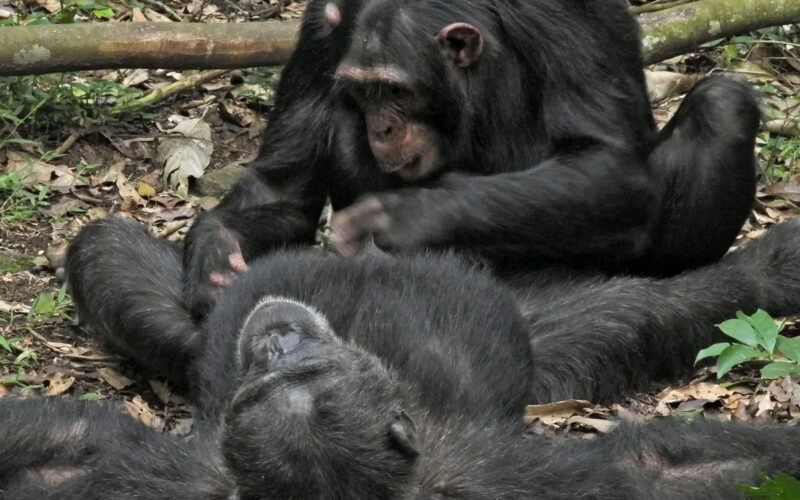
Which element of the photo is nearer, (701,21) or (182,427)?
(182,427)

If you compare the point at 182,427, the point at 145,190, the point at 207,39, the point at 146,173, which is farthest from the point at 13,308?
the point at 207,39

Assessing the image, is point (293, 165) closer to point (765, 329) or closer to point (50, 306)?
point (50, 306)

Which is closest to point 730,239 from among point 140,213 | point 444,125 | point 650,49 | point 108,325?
point 444,125

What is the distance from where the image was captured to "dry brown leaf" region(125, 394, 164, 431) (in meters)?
8.20

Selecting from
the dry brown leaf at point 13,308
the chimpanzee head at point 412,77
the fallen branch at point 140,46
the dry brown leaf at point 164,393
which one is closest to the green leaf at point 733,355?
the chimpanzee head at point 412,77

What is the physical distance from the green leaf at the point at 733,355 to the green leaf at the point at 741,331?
0.04 m

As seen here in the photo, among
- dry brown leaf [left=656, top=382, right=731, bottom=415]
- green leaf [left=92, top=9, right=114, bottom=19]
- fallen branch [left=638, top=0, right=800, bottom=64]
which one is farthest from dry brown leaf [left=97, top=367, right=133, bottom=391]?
fallen branch [left=638, top=0, right=800, bottom=64]

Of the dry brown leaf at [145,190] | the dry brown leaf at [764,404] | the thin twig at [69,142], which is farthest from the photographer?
the thin twig at [69,142]

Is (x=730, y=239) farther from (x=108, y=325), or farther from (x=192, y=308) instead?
(x=108, y=325)

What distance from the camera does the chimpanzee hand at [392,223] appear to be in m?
8.16

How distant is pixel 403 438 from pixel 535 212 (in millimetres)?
3178

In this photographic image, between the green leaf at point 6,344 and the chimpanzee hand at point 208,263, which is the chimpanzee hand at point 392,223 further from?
the green leaf at point 6,344

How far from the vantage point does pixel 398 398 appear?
5.80 meters

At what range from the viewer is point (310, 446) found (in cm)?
530
